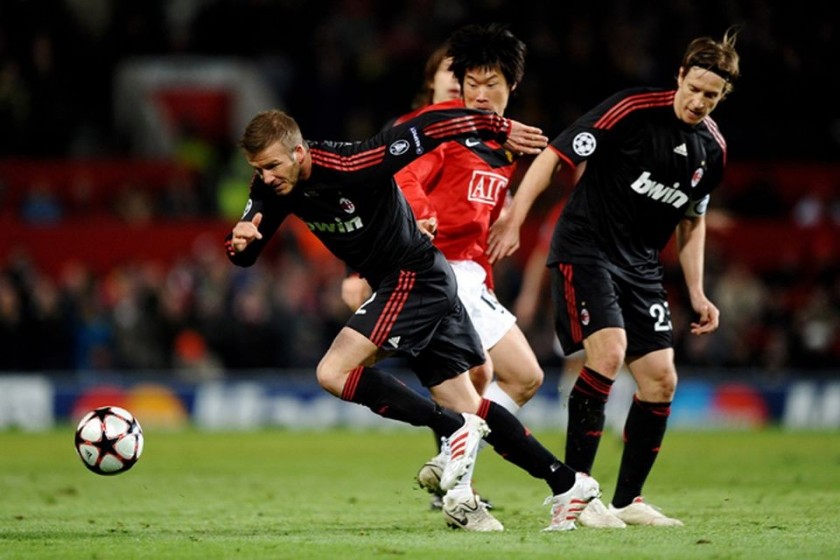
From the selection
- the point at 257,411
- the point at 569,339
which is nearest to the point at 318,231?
the point at 569,339

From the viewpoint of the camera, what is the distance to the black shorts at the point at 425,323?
734 centimetres

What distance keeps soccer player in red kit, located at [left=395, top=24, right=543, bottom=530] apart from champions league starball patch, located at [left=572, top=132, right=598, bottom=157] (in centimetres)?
64

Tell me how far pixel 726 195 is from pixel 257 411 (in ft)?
23.6

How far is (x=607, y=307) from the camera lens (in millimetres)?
7766

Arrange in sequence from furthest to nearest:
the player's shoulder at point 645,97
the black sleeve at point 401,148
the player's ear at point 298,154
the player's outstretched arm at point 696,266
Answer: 1. the player's outstretched arm at point 696,266
2. the player's shoulder at point 645,97
3. the black sleeve at point 401,148
4. the player's ear at point 298,154

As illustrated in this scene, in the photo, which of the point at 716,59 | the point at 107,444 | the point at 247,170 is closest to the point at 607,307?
the point at 716,59

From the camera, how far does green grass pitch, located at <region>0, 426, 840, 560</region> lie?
21.7 feet

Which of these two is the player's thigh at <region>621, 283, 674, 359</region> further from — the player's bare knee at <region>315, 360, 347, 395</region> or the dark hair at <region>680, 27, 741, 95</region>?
the player's bare knee at <region>315, 360, 347, 395</region>

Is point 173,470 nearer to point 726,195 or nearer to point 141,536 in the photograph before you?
point 141,536

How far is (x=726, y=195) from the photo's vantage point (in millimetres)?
19703

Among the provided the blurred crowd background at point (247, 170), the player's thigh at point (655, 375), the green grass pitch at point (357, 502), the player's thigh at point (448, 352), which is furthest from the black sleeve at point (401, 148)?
the blurred crowd background at point (247, 170)

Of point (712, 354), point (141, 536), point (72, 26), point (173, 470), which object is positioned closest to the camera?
point (141, 536)

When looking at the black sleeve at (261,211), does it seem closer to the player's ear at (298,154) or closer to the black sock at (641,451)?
the player's ear at (298,154)

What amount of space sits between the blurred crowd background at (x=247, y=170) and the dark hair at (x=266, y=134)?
379 inches
